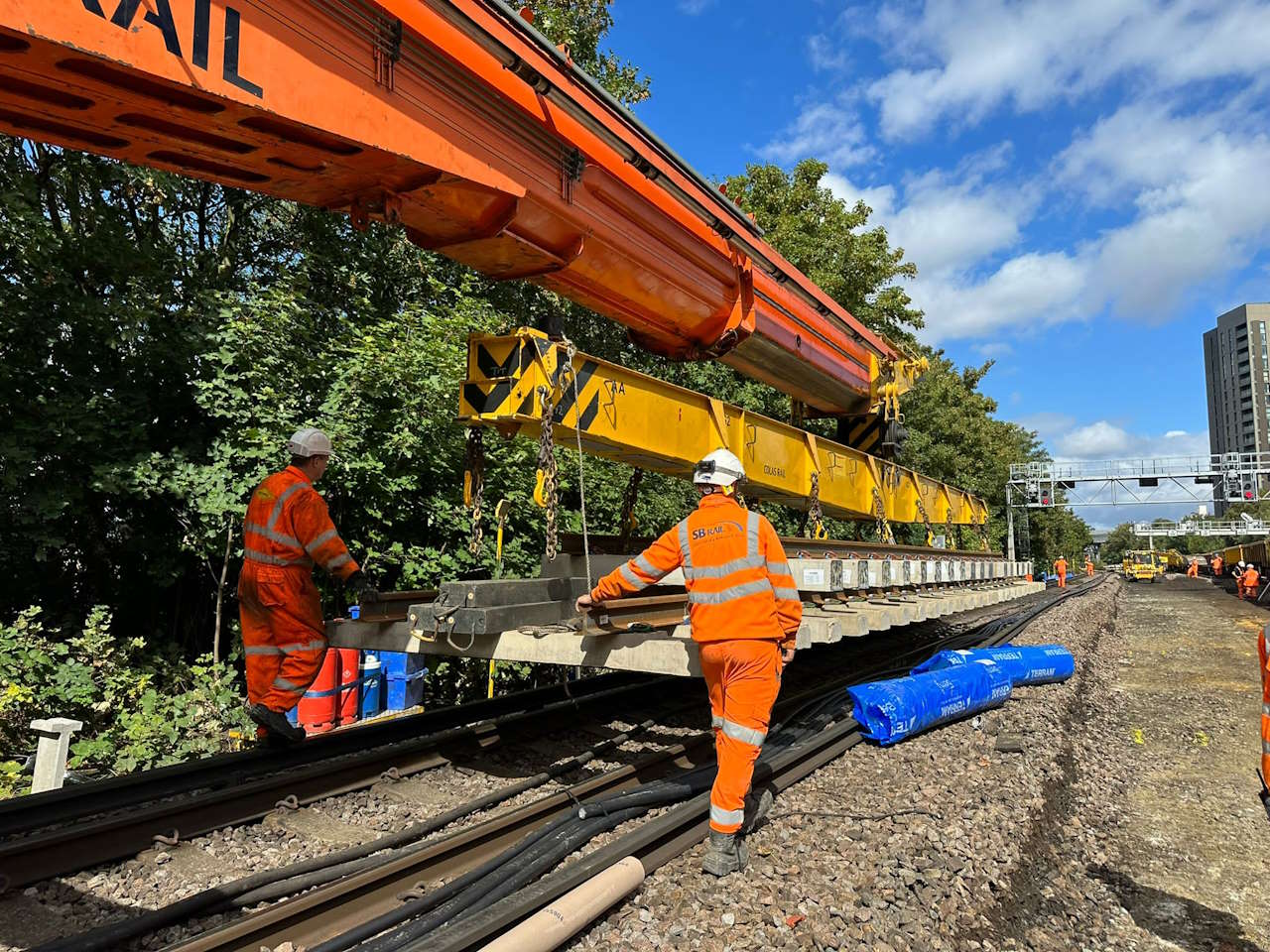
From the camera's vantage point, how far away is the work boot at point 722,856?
124 inches

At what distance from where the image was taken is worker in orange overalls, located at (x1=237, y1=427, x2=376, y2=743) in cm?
416

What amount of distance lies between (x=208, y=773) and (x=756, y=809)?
115 inches

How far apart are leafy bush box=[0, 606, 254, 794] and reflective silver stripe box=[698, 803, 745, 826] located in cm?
449

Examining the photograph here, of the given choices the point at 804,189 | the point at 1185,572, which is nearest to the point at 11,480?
the point at 804,189

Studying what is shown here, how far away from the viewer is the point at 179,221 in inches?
349

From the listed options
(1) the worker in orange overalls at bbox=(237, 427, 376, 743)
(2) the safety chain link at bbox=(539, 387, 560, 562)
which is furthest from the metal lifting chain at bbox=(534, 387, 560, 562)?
(1) the worker in orange overalls at bbox=(237, 427, 376, 743)

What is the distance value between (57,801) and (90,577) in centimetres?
426

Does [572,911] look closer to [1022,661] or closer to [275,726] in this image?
[275,726]

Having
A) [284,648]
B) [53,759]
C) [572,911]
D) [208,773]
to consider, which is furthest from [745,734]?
[53,759]

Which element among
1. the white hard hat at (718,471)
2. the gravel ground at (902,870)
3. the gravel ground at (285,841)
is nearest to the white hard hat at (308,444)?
the gravel ground at (285,841)

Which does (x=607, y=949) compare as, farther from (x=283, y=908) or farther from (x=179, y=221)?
(x=179, y=221)

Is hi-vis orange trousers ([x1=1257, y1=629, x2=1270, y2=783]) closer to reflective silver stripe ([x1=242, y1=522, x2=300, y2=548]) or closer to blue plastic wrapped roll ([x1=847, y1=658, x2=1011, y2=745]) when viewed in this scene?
blue plastic wrapped roll ([x1=847, y1=658, x2=1011, y2=745])

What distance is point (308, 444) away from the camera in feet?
14.9

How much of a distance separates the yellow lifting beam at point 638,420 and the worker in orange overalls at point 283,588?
1.04m
